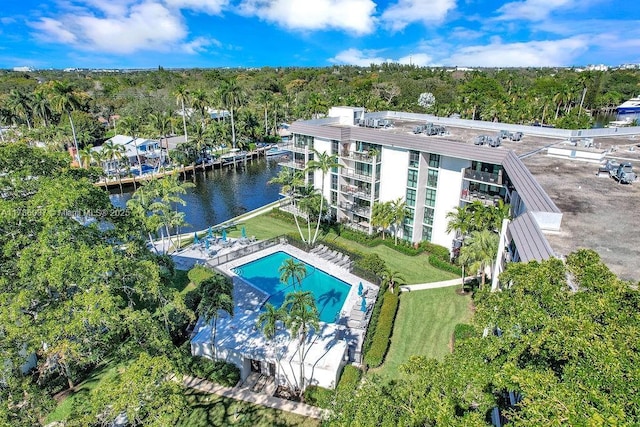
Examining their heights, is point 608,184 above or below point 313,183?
above

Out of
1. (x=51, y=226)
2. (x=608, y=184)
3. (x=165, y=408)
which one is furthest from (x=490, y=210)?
(x=51, y=226)

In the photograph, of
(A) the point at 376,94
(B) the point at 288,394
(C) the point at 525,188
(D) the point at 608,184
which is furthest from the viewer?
(A) the point at 376,94

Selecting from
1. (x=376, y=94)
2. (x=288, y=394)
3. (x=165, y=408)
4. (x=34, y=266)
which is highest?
(x=376, y=94)

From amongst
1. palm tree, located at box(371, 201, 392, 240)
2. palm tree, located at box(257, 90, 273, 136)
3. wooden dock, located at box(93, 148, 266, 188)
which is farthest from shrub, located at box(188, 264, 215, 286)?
palm tree, located at box(257, 90, 273, 136)

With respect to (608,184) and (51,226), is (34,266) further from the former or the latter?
(608,184)

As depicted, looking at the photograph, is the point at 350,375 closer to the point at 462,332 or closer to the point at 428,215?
the point at 462,332

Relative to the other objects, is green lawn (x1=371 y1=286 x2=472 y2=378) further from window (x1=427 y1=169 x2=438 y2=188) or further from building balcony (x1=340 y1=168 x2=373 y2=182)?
building balcony (x1=340 y1=168 x2=373 y2=182)

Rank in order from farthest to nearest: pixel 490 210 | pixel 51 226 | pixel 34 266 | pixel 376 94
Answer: pixel 376 94, pixel 490 210, pixel 51 226, pixel 34 266
